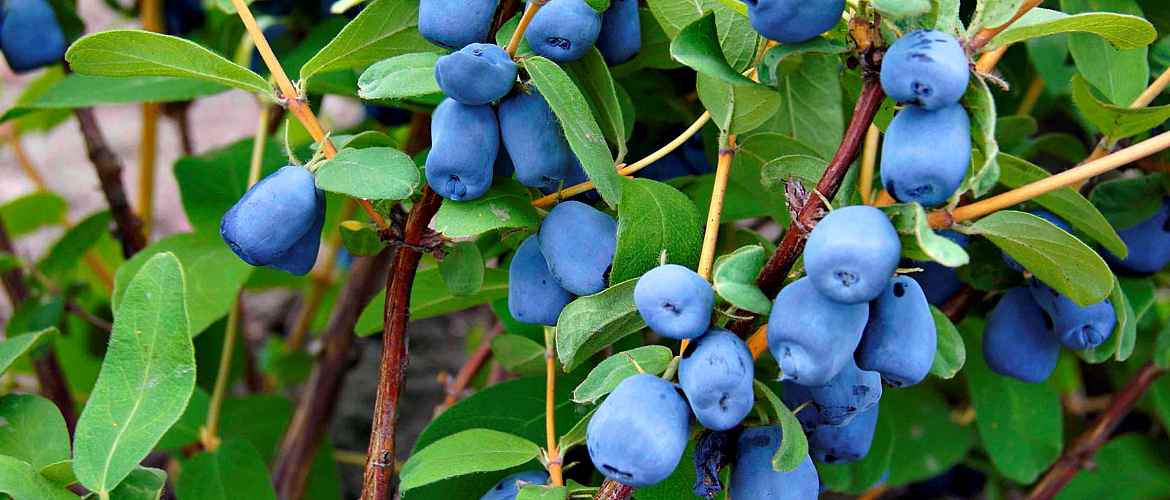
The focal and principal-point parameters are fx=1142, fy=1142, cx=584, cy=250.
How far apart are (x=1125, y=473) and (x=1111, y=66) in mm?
566

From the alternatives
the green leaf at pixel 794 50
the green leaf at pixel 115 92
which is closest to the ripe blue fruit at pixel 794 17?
the green leaf at pixel 794 50

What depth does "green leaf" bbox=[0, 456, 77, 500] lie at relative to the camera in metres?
0.65

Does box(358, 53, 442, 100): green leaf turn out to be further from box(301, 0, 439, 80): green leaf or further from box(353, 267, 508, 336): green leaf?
box(353, 267, 508, 336): green leaf

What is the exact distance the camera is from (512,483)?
0.73 metres

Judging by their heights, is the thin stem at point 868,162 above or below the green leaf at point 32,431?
above

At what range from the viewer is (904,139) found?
1.66ft

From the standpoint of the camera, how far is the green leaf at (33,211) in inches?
60.9

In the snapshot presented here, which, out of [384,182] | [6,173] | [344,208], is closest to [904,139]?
[384,182]

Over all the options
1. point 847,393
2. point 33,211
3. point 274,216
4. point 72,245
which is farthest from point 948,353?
point 33,211

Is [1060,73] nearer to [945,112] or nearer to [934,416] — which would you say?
[934,416]

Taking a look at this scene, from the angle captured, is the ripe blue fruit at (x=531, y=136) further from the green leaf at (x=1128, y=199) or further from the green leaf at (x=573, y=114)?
the green leaf at (x=1128, y=199)

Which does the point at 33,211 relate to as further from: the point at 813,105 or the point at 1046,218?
the point at 1046,218

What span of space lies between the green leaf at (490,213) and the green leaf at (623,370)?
10 centimetres

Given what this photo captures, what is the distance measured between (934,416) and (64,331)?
3.17ft
